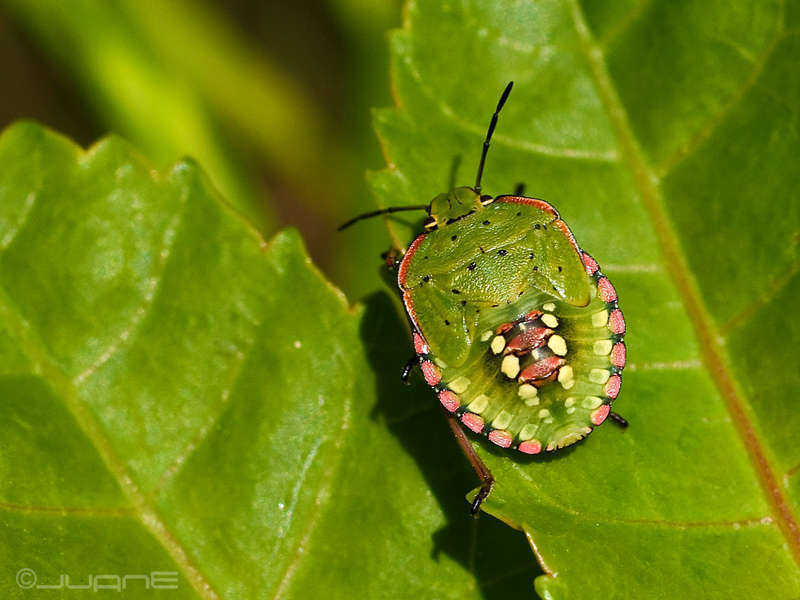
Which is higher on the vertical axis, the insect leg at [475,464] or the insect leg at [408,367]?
the insect leg at [408,367]

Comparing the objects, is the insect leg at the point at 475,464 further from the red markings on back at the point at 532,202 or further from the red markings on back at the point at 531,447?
the red markings on back at the point at 532,202

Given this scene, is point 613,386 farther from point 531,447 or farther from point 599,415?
point 531,447

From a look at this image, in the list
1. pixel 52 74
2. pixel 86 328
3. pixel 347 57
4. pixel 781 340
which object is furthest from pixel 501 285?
pixel 52 74

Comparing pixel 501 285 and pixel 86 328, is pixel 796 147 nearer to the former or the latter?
pixel 501 285

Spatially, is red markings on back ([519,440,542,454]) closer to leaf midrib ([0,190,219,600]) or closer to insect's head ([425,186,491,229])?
insect's head ([425,186,491,229])

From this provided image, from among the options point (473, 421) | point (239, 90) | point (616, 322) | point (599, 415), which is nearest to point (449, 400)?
point (473, 421)

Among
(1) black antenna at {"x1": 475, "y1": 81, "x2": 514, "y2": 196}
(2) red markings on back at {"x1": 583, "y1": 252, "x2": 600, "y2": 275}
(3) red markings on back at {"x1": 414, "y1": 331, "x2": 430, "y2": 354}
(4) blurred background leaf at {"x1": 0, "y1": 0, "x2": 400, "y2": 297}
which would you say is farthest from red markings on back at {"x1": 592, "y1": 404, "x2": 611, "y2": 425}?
(4) blurred background leaf at {"x1": 0, "y1": 0, "x2": 400, "y2": 297}

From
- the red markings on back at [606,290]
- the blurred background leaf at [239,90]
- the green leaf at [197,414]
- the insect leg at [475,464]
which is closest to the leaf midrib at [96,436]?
the green leaf at [197,414]
